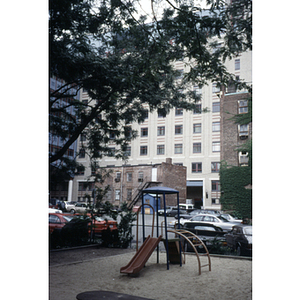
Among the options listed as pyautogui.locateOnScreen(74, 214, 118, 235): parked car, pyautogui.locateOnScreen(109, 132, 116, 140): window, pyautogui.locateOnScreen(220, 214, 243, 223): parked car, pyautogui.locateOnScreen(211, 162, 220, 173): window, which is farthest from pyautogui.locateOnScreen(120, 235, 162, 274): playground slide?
pyautogui.locateOnScreen(109, 132, 116, 140): window

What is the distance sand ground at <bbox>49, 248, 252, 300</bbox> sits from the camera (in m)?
4.42

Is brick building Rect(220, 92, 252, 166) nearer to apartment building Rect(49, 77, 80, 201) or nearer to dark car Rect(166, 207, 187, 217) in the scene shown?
dark car Rect(166, 207, 187, 217)

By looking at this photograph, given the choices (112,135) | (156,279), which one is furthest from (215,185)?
(156,279)

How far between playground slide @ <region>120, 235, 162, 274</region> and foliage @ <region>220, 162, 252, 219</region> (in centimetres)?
345

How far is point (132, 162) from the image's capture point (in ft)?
32.8

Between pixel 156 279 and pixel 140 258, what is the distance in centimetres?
58

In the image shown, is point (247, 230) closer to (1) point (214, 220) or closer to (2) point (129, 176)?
(1) point (214, 220)

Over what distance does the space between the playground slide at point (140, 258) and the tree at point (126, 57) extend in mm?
3144

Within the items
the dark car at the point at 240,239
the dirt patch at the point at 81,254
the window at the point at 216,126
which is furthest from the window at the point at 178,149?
the dirt patch at the point at 81,254

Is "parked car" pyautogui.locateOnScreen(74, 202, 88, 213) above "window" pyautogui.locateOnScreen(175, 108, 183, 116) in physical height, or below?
below

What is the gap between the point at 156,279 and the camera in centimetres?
540

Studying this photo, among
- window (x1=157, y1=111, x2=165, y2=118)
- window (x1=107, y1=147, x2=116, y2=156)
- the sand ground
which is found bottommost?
the sand ground
